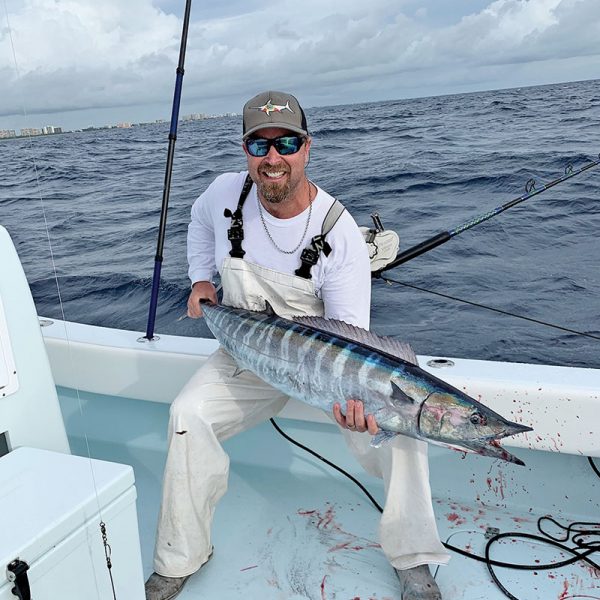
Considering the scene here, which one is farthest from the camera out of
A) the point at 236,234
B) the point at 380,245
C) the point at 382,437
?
the point at 380,245

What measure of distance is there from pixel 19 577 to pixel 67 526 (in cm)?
14

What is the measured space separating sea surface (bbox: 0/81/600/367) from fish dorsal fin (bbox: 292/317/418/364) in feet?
2.74

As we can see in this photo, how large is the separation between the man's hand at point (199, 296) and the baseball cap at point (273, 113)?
2.20ft

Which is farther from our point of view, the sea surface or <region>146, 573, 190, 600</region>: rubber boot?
the sea surface

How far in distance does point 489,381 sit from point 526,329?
3.30 meters

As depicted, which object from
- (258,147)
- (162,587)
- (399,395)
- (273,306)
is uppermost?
(258,147)

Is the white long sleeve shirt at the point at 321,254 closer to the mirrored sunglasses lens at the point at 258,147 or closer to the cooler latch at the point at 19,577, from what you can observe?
the mirrored sunglasses lens at the point at 258,147

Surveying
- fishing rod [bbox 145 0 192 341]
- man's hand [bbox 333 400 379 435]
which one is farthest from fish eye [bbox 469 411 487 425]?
fishing rod [bbox 145 0 192 341]

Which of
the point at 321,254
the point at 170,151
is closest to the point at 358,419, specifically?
the point at 321,254

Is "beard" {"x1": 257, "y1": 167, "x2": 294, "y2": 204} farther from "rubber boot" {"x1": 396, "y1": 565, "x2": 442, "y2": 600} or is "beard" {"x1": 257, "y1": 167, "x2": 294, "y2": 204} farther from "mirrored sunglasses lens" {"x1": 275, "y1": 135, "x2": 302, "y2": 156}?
"rubber boot" {"x1": 396, "y1": 565, "x2": 442, "y2": 600}

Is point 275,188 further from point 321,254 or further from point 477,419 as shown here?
point 477,419

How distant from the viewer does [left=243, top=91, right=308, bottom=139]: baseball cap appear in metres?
2.37

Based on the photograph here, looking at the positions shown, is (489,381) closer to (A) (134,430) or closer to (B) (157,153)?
(A) (134,430)

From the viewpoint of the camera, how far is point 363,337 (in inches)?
84.5
